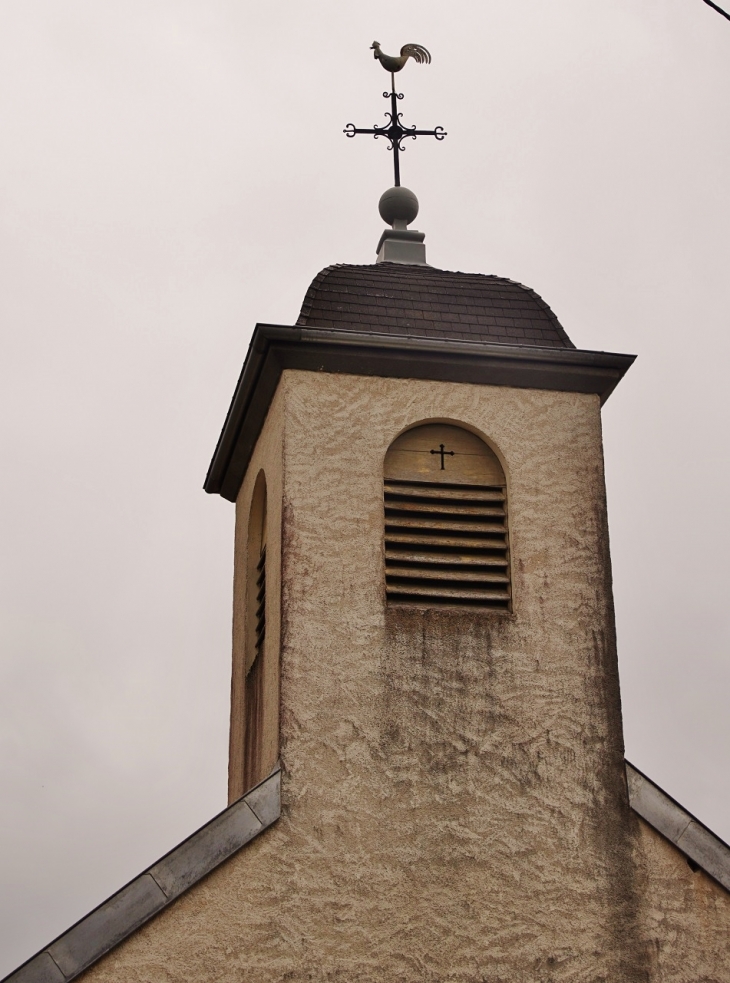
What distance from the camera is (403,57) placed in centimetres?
1345

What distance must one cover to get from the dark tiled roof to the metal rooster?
2.37 metres

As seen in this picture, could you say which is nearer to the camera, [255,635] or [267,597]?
[267,597]

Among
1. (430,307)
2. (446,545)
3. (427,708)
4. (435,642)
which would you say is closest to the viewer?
(427,708)

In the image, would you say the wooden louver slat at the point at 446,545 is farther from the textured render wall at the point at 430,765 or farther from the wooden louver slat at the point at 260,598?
the wooden louver slat at the point at 260,598

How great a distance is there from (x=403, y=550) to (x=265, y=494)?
157cm

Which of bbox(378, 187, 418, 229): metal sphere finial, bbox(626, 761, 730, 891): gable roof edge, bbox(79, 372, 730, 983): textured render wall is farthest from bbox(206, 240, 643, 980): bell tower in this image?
bbox(378, 187, 418, 229): metal sphere finial

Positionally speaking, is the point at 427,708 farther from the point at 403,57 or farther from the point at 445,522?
the point at 403,57

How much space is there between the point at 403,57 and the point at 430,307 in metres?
3.13

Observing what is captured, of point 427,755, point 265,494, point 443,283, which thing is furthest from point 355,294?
point 427,755

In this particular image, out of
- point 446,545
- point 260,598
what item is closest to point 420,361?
point 446,545

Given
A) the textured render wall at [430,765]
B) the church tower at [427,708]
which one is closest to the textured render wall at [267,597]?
the church tower at [427,708]

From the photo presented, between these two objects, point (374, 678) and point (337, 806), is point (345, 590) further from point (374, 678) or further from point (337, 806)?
point (337, 806)

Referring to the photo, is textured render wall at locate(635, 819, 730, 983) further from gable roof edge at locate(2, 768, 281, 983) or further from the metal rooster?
the metal rooster

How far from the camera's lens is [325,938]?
9.05 m
